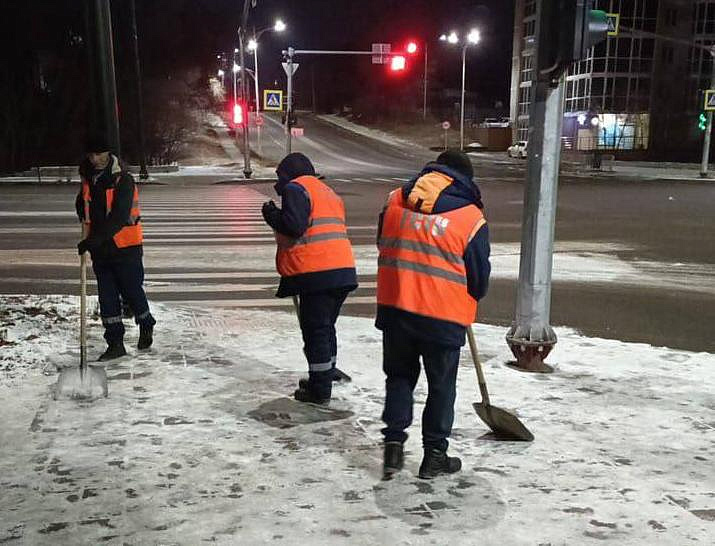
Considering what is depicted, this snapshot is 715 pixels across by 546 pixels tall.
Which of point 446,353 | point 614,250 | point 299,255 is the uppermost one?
point 299,255

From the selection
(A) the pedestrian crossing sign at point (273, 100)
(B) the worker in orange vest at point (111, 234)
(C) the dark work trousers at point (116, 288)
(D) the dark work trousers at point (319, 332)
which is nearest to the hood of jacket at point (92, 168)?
(B) the worker in orange vest at point (111, 234)

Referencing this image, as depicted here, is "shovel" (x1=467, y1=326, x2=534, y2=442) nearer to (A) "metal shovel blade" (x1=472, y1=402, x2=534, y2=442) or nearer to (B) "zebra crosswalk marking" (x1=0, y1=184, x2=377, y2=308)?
(A) "metal shovel blade" (x1=472, y1=402, x2=534, y2=442)

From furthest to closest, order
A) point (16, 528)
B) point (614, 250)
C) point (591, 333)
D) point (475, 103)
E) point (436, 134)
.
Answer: point (475, 103) < point (436, 134) < point (614, 250) < point (591, 333) < point (16, 528)

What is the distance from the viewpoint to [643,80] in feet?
206

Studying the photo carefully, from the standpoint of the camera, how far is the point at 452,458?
12.9 ft

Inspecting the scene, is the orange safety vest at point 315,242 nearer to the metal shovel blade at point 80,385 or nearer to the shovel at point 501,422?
the shovel at point 501,422

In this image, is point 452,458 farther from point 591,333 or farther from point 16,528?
point 591,333

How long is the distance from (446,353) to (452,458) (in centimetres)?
65

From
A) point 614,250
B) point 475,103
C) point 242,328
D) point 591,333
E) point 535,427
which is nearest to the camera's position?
point 535,427

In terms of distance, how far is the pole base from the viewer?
5.80 meters

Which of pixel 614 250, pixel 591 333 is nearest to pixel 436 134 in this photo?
pixel 614 250

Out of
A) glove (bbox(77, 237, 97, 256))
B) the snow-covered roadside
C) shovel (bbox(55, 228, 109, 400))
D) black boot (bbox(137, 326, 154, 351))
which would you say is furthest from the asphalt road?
the snow-covered roadside

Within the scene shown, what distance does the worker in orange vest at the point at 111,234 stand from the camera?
216 inches

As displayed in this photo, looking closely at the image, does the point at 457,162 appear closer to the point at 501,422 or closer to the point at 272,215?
the point at 272,215
